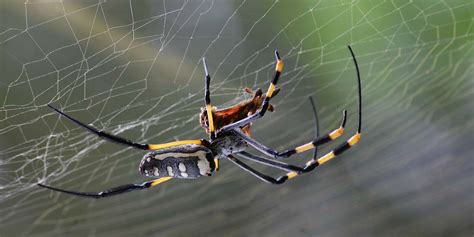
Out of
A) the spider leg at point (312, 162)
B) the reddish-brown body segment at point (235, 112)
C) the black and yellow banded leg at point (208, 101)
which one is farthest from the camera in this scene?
the spider leg at point (312, 162)

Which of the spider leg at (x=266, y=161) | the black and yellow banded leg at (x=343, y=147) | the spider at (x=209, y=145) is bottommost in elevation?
the black and yellow banded leg at (x=343, y=147)

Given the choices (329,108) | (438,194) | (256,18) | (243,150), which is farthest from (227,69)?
(438,194)

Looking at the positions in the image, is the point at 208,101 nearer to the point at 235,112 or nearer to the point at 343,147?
the point at 235,112

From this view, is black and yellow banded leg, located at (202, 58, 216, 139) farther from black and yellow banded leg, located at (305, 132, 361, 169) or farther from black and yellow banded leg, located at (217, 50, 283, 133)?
black and yellow banded leg, located at (305, 132, 361, 169)

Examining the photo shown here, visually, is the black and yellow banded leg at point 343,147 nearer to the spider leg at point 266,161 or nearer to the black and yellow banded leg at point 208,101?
the spider leg at point 266,161

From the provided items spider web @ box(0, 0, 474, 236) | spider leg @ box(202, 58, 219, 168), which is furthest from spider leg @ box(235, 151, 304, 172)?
spider web @ box(0, 0, 474, 236)

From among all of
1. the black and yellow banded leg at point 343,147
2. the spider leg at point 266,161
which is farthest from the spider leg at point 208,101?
the black and yellow banded leg at point 343,147
